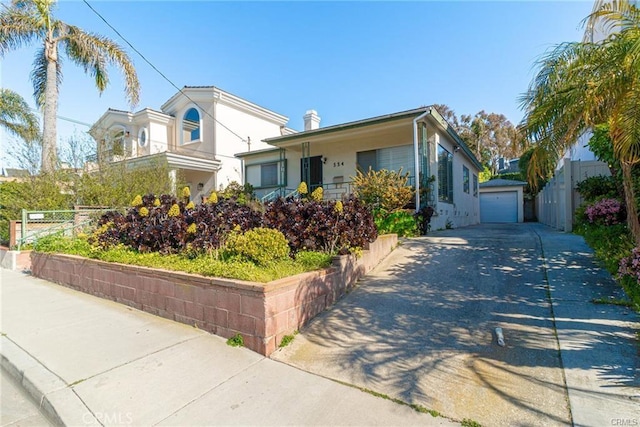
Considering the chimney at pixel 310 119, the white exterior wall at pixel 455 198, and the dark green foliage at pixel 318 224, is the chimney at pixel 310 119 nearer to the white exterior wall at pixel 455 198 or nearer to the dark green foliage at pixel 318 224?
the white exterior wall at pixel 455 198

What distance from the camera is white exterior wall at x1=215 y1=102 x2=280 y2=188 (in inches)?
663

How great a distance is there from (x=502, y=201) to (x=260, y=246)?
21.7 meters

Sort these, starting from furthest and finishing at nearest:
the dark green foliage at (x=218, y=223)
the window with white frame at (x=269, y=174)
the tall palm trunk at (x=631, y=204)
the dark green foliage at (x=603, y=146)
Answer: the window with white frame at (x=269, y=174) → the dark green foliage at (x=603, y=146) → the dark green foliage at (x=218, y=223) → the tall palm trunk at (x=631, y=204)

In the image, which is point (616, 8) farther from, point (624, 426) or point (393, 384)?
point (393, 384)

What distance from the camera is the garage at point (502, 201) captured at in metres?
20.8

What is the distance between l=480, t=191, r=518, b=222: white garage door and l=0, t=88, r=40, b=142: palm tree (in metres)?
26.0

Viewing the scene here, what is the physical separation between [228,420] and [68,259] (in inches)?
248

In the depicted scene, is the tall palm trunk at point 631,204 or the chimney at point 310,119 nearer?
the tall palm trunk at point 631,204

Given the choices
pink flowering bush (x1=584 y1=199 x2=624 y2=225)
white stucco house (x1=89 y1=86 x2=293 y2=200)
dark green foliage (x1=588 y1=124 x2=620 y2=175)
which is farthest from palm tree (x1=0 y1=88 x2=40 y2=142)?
pink flowering bush (x1=584 y1=199 x2=624 y2=225)

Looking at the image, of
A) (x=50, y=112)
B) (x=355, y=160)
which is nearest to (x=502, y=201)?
(x=355, y=160)

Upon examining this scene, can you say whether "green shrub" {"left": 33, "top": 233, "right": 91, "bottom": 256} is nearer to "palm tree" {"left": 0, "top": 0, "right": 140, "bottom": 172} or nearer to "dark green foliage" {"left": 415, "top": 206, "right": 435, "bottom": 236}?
"palm tree" {"left": 0, "top": 0, "right": 140, "bottom": 172}

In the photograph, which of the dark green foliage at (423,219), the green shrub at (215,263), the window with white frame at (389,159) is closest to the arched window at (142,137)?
the window with white frame at (389,159)

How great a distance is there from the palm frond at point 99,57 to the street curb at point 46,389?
483 inches

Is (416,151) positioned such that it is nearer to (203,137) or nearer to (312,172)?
(312,172)
